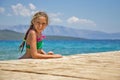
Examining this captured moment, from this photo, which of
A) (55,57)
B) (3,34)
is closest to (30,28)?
(55,57)

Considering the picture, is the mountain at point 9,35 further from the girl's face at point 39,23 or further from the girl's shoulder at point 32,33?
the girl's shoulder at point 32,33

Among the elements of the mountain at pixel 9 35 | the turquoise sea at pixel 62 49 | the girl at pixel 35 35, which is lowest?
the girl at pixel 35 35

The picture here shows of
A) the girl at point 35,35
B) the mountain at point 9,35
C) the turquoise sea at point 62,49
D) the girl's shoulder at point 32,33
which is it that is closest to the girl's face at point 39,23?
the girl at point 35,35

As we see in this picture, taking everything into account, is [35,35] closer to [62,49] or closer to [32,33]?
[32,33]

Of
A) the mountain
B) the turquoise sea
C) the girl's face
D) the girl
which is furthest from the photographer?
A: the mountain

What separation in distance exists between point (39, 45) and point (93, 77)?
218cm

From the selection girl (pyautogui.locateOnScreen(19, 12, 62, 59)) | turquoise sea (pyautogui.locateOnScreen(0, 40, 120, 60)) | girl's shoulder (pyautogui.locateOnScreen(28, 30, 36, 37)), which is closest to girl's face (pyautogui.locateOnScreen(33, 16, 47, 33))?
girl (pyautogui.locateOnScreen(19, 12, 62, 59))

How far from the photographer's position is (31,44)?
151 inches

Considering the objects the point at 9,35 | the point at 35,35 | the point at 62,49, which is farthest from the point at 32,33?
the point at 9,35

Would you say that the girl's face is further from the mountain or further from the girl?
the mountain

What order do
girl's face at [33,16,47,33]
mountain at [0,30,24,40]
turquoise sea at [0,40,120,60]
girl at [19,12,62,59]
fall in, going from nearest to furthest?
1. girl at [19,12,62,59]
2. girl's face at [33,16,47,33]
3. turquoise sea at [0,40,120,60]
4. mountain at [0,30,24,40]

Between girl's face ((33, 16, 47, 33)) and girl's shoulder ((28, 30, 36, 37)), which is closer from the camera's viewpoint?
girl's shoulder ((28, 30, 36, 37))

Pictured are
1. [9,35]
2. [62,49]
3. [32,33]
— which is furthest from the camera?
[9,35]

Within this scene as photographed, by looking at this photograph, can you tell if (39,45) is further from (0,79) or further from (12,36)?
(12,36)
